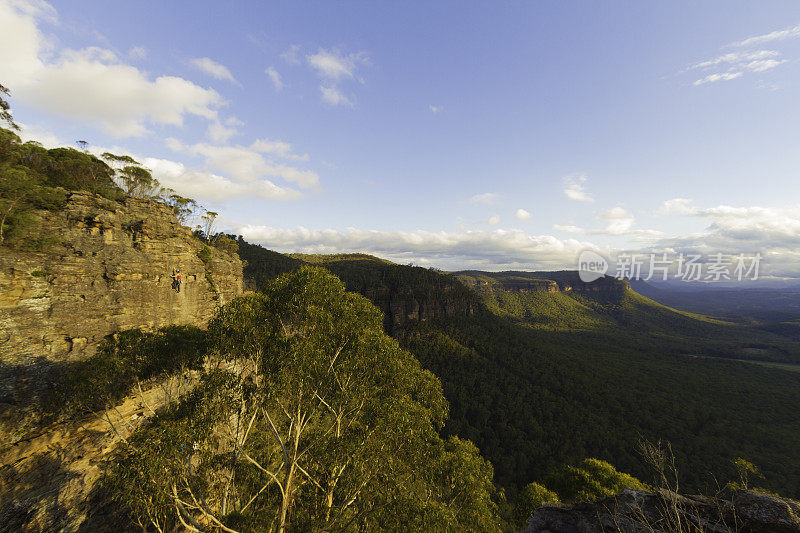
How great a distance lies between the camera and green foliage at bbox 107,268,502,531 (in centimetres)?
1179

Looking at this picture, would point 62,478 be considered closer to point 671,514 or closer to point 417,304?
point 671,514

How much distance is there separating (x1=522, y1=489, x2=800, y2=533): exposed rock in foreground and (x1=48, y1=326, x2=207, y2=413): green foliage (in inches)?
810

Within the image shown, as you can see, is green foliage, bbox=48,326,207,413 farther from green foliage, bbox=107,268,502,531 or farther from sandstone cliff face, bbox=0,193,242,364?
green foliage, bbox=107,268,502,531

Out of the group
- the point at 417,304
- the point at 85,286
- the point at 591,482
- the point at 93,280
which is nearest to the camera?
the point at 85,286

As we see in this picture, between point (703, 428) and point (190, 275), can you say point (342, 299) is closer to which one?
point (190, 275)

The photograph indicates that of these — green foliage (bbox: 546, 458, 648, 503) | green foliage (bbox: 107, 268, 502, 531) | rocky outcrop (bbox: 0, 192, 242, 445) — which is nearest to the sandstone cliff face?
rocky outcrop (bbox: 0, 192, 242, 445)

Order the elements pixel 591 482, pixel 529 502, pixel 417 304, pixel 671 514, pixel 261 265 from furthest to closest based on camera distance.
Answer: pixel 417 304, pixel 261 265, pixel 591 482, pixel 529 502, pixel 671 514

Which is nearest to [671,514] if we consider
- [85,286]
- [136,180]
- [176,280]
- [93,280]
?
[85,286]

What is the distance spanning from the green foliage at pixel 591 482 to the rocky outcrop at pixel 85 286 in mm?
41645

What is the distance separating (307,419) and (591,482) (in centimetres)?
2784

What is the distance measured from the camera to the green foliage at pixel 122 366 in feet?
52.6

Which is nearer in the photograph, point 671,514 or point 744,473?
point 671,514

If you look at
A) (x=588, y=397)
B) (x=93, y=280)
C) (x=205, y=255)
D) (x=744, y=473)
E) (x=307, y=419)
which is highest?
(x=205, y=255)

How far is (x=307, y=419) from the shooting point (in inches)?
641
